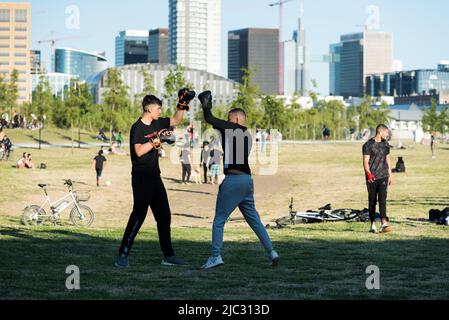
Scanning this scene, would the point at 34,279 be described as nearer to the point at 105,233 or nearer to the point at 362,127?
the point at 105,233

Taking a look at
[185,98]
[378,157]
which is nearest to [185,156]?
[378,157]

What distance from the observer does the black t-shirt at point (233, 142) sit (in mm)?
10219

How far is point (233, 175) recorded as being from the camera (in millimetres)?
10398

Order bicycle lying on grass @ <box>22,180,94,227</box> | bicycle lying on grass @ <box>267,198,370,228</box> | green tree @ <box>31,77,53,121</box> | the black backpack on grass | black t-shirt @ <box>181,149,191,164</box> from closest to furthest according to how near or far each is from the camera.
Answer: the black backpack on grass, bicycle lying on grass @ <box>267,198,370,228</box>, bicycle lying on grass @ <box>22,180,94,227</box>, black t-shirt @ <box>181,149,191,164</box>, green tree @ <box>31,77,53,121</box>

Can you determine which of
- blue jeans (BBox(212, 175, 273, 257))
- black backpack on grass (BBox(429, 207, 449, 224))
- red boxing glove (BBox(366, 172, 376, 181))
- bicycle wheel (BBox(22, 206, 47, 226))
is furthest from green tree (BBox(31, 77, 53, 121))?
blue jeans (BBox(212, 175, 273, 257))

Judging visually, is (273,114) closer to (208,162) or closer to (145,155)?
(208,162)

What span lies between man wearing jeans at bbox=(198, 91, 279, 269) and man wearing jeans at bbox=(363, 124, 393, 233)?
500cm

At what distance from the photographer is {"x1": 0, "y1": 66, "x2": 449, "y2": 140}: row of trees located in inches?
2712

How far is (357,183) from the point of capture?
35.4 m

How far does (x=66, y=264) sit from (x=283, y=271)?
2.82 m

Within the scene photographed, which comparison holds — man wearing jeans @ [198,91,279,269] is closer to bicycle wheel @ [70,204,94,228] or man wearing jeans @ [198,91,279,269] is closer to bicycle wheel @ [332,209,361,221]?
bicycle wheel @ [332,209,361,221]

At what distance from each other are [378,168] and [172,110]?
73713mm

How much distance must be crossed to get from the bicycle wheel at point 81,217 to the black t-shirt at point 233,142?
10.0 meters
